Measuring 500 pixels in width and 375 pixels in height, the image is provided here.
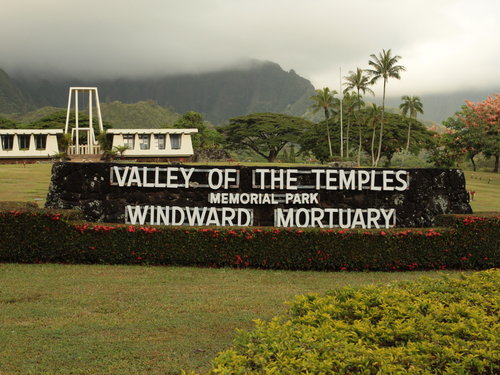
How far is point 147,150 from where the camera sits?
50500mm

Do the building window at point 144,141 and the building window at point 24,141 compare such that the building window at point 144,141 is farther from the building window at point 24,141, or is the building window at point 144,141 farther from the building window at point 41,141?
the building window at point 24,141

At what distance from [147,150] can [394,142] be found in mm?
29391

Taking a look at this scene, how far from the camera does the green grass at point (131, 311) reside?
4.82 metres

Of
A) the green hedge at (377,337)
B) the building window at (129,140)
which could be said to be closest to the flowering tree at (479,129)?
the building window at (129,140)

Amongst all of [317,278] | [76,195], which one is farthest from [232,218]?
[76,195]

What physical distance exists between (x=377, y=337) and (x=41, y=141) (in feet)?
175

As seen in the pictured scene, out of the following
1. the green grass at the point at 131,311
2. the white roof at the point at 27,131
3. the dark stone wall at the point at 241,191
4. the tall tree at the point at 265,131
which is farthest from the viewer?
the tall tree at the point at 265,131

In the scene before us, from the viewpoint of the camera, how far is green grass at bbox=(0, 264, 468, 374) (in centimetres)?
482

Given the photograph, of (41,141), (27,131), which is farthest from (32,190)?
(41,141)

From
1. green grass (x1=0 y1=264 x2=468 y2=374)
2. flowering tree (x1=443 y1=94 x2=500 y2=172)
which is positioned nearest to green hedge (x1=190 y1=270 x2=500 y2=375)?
green grass (x1=0 y1=264 x2=468 y2=374)

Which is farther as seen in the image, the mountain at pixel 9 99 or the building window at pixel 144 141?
the mountain at pixel 9 99

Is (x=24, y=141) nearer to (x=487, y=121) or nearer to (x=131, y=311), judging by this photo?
(x=131, y=311)

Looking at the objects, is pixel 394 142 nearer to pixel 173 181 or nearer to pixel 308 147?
pixel 308 147

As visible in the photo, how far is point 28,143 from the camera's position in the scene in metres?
51.0
